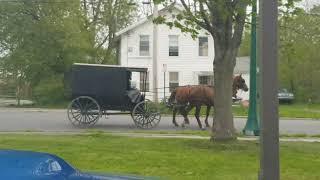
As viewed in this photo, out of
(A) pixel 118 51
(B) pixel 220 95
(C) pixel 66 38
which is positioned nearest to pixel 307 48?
(A) pixel 118 51

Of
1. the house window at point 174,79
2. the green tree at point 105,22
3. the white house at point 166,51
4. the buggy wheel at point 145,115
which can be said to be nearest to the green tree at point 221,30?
the buggy wheel at point 145,115

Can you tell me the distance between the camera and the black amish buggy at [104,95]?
2405cm

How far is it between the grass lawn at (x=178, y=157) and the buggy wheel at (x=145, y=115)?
772 centimetres

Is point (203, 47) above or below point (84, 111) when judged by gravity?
above

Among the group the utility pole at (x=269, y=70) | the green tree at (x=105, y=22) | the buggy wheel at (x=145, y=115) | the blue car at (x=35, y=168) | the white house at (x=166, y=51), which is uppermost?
the green tree at (x=105, y=22)

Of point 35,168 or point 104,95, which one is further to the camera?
point 104,95

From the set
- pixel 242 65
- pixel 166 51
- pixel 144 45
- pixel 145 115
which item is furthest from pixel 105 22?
pixel 145 115

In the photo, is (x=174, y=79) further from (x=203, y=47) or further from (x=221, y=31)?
(x=221, y=31)

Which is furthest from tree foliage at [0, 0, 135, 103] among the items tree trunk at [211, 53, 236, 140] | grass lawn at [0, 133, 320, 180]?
tree trunk at [211, 53, 236, 140]

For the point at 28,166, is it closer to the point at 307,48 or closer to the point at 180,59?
the point at 180,59

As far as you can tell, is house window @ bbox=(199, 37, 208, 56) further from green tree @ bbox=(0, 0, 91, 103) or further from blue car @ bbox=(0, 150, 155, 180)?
blue car @ bbox=(0, 150, 155, 180)

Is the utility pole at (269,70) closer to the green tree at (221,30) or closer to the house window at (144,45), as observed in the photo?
the green tree at (221,30)

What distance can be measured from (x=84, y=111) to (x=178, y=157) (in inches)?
487

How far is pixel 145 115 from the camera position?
938 inches
